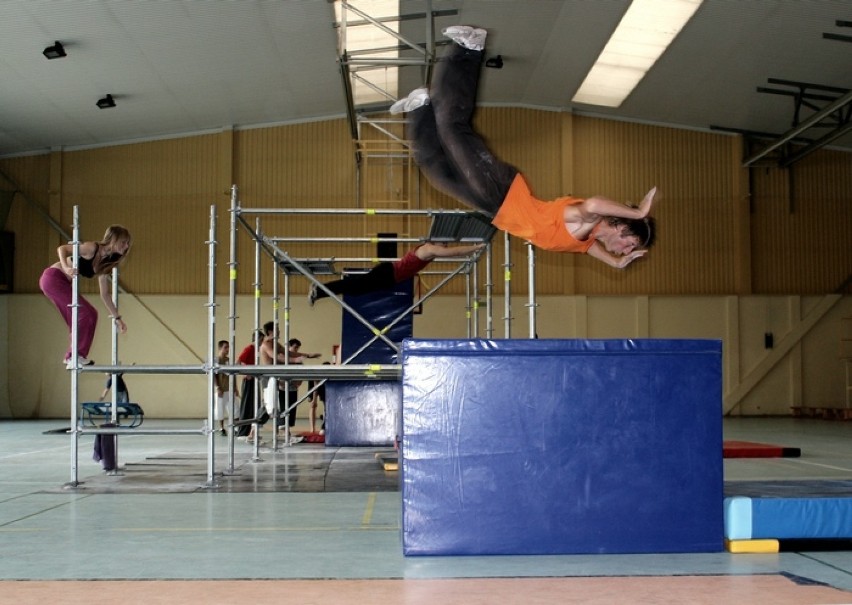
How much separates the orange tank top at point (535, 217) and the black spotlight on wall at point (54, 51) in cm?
1195

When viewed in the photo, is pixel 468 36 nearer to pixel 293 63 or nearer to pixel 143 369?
pixel 143 369

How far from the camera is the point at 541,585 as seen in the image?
13.0ft

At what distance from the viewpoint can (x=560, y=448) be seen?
4.65 meters

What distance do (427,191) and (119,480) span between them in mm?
13580

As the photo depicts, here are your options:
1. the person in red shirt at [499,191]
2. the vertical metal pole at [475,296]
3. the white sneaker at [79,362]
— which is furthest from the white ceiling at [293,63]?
the person in red shirt at [499,191]

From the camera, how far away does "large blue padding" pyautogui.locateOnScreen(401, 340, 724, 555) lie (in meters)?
4.61

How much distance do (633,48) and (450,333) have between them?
7.73 meters

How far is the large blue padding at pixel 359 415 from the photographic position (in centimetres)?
1191

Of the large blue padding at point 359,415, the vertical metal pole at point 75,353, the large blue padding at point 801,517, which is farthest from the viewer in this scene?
the large blue padding at point 359,415

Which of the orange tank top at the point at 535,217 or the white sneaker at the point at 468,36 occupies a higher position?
the white sneaker at the point at 468,36

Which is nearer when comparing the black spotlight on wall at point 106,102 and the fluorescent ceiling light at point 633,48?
the fluorescent ceiling light at point 633,48

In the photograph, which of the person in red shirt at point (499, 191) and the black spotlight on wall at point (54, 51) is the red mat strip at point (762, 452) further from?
the black spotlight on wall at point (54, 51)

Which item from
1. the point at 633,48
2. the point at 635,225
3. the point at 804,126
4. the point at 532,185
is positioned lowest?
the point at 635,225

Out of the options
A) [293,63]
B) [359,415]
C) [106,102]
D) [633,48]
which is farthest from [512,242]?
[359,415]
